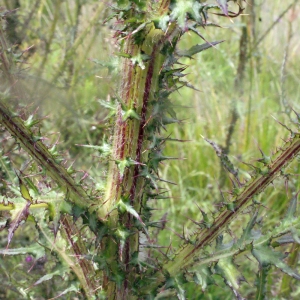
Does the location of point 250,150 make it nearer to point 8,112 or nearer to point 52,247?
point 52,247

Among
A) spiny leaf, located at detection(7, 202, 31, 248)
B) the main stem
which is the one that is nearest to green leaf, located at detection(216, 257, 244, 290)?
the main stem

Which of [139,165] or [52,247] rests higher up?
[139,165]

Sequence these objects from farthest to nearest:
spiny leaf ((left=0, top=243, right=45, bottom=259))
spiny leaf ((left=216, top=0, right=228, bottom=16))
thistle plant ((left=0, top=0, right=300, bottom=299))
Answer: spiny leaf ((left=0, top=243, right=45, bottom=259)) < thistle plant ((left=0, top=0, right=300, bottom=299)) < spiny leaf ((left=216, top=0, right=228, bottom=16))

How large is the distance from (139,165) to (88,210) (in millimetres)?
139

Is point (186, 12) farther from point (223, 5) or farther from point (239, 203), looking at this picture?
point (239, 203)

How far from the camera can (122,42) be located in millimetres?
797

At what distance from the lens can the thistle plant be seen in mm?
766

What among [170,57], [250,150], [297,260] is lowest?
[250,150]

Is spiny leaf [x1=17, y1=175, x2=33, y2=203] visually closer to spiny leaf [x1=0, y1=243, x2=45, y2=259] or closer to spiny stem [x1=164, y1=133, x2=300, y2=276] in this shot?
spiny leaf [x1=0, y1=243, x2=45, y2=259]

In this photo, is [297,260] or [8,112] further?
[297,260]

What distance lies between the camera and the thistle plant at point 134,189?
2.51 feet

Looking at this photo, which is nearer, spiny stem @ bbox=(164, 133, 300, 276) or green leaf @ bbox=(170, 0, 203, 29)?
green leaf @ bbox=(170, 0, 203, 29)

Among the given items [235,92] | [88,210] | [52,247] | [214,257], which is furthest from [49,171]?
[235,92]

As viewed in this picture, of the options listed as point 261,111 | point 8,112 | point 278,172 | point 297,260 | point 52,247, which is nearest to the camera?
point 8,112
